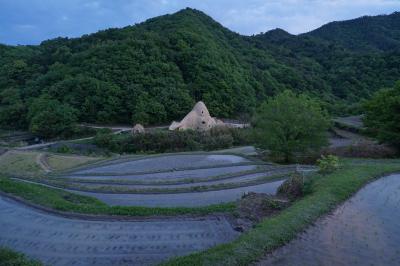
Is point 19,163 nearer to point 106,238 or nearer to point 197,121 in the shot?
point 106,238

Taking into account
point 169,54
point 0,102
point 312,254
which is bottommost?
point 312,254

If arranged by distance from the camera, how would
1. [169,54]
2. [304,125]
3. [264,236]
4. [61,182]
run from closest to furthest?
1. [264,236]
2. [61,182]
3. [304,125]
4. [169,54]

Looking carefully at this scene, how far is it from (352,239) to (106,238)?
5.75 metres

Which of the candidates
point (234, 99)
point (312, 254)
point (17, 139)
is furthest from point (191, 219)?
point (234, 99)

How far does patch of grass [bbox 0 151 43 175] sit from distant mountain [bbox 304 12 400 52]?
8159 cm

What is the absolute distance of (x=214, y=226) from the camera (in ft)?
29.7

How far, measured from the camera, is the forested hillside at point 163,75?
169 ft

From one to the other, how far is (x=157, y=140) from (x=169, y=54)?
3354 centimetres

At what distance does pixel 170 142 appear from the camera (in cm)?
3228

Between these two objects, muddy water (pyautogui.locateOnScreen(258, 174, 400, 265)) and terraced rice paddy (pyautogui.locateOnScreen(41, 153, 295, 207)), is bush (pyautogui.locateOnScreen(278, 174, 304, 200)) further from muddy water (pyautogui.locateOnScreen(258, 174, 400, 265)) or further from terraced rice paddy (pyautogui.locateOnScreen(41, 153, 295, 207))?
muddy water (pyautogui.locateOnScreen(258, 174, 400, 265))

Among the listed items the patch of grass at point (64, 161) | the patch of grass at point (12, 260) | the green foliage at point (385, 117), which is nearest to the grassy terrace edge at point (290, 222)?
the patch of grass at point (12, 260)

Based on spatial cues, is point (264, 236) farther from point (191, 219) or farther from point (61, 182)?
point (61, 182)

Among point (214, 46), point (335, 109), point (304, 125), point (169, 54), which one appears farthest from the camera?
point (214, 46)

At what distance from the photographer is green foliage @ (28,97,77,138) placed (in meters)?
43.6
